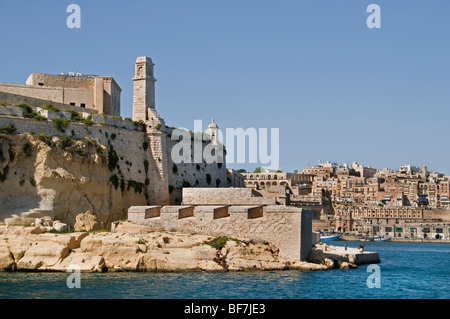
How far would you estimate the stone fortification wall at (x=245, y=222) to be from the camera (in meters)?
32.0

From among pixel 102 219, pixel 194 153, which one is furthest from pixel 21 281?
pixel 194 153

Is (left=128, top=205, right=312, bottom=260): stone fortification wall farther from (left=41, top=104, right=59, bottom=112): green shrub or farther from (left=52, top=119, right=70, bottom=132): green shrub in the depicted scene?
(left=41, top=104, right=59, bottom=112): green shrub

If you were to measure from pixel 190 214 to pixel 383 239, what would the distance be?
2701 inches

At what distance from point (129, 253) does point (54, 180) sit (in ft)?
19.4

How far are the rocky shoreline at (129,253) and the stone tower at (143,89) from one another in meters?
10.4

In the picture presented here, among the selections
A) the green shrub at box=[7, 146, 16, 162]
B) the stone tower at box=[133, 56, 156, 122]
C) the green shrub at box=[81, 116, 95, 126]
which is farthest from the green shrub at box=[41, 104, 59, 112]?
the stone tower at box=[133, 56, 156, 122]

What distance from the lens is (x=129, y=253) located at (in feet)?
100

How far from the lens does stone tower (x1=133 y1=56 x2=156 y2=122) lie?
131ft

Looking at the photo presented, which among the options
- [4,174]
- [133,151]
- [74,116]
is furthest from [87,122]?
[4,174]

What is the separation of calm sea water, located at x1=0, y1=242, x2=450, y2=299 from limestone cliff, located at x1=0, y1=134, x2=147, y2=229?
15.3ft

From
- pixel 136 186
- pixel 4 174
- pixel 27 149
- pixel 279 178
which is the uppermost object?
pixel 27 149

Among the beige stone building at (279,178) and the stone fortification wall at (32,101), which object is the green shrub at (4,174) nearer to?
the stone fortification wall at (32,101)

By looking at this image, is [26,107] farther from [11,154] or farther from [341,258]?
[341,258]
